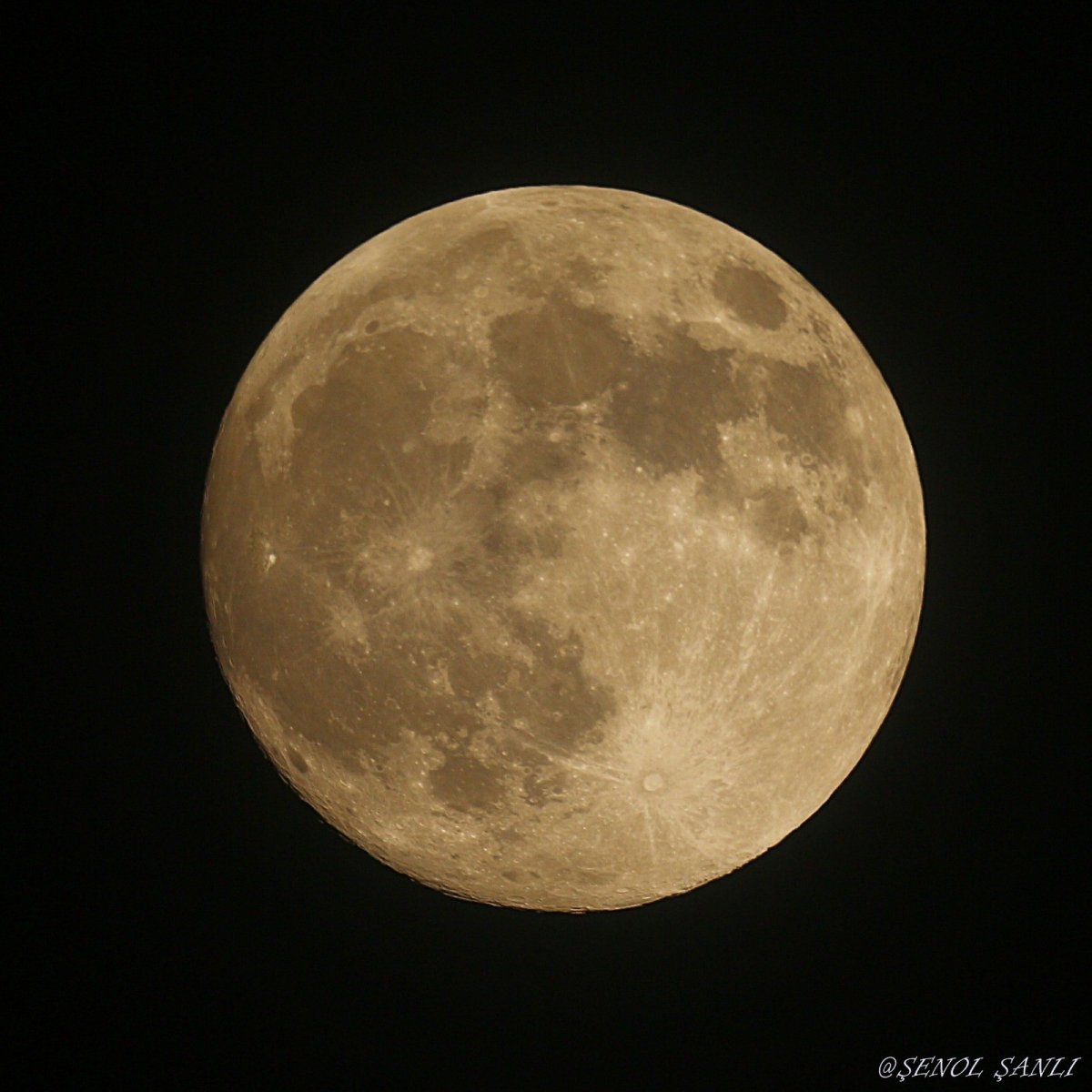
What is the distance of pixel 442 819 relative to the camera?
3.86 metres

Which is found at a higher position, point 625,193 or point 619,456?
point 625,193

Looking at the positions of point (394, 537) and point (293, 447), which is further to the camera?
point (293, 447)

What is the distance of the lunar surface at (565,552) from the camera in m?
3.53

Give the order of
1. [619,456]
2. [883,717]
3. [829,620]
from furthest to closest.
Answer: [883,717], [829,620], [619,456]

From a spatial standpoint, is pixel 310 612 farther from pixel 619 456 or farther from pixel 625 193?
pixel 625 193

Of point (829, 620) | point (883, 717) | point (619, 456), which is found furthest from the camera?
point (883, 717)

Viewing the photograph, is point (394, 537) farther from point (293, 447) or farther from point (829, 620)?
point (829, 620)

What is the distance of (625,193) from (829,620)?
1.59 m

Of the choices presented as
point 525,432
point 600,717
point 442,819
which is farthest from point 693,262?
point 442,819

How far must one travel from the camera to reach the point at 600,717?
11.7ft

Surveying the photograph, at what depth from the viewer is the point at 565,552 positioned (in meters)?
3.49

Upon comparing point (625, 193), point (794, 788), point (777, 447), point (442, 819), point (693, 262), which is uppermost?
point (625, 193)

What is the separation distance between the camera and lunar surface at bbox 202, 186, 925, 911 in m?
3.53

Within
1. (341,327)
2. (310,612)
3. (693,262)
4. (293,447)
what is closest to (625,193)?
(693,262)
